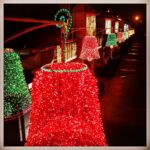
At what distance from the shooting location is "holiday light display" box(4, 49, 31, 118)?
6.11 meters

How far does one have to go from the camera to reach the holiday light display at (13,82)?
241 inches

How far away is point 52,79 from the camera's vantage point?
9.46ft

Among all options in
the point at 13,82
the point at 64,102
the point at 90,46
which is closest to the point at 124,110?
the point at 90,46

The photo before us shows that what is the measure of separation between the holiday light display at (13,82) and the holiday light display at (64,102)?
3.15 meters

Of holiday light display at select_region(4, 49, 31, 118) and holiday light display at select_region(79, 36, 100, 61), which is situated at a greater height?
holiday light display at select_region(79, 36, 100, 61)

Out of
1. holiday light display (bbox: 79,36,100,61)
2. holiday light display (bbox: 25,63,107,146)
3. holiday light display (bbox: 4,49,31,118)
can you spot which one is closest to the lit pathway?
holiday light display (bbox: 79,36,100,61)

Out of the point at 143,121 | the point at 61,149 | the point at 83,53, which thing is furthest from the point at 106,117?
the point at 61,149

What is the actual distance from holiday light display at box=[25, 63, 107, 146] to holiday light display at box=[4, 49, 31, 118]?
3146 millimetres

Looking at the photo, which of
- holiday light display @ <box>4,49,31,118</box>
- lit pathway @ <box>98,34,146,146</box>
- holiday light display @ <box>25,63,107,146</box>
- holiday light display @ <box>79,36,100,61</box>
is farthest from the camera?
holiday light display @ <box>79,36,100,61</box>

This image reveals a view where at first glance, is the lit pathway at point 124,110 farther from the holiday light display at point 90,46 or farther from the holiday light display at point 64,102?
the holiday light display at point 64,102

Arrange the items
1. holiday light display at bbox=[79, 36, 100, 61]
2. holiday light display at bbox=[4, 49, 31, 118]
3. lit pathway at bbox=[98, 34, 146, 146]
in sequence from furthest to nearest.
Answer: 1. holiday light display at bbox=[79, 36, 100, 61]
2. lit pathway at bbox=[98, 34, 146, 146]
3. holiday light display at bbox=[4, 49, 31, 118]

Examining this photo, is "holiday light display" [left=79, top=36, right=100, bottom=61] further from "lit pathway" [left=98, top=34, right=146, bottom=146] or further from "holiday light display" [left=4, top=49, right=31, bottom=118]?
"holiday light display" [left=4, top=49, right=31, bottom=118]

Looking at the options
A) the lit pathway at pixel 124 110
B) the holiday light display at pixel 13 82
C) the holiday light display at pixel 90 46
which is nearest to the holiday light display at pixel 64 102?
the holiday light display at pixel 13 82

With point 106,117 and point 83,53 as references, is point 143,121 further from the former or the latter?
point 83,53
